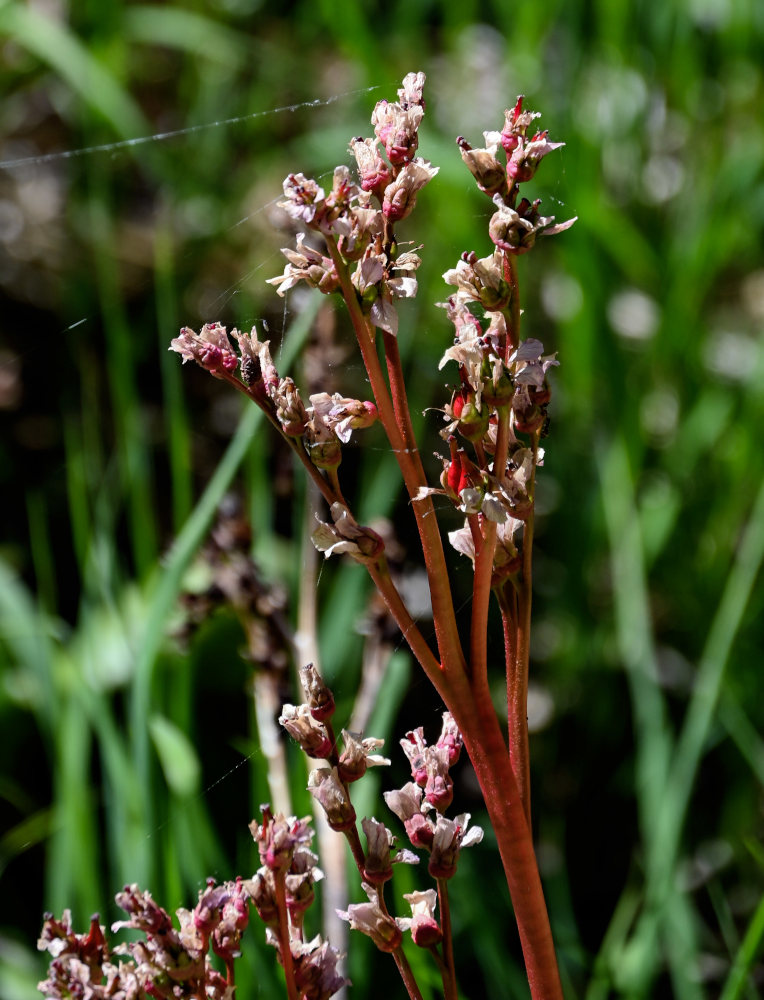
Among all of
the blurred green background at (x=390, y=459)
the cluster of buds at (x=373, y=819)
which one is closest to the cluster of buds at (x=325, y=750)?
the cluster of buds at (x=373, y=819)

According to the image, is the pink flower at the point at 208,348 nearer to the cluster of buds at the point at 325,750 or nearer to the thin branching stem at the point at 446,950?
the cluster of buds at the point at 325,750

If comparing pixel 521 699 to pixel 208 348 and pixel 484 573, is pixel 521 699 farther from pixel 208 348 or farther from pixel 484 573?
pixel 208 348

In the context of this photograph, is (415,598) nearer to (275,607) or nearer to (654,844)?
(275,607)

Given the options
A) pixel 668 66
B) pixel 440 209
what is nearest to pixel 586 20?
pixel 668 66

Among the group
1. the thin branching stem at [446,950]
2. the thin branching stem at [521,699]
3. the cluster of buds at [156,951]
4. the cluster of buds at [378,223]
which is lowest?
the thin branching stem at [446,950]

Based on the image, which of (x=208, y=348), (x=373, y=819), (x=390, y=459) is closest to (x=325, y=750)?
(x=373, y=819)

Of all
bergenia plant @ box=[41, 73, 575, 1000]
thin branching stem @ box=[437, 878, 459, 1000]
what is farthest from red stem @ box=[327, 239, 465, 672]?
thin branching stem @ box=[437, 878, 459, 1000]

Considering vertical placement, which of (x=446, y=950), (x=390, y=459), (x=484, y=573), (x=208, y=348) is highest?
(x=390, y=459)

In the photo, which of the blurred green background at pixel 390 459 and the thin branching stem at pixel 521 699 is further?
the blurred green background at pixel 390 459
